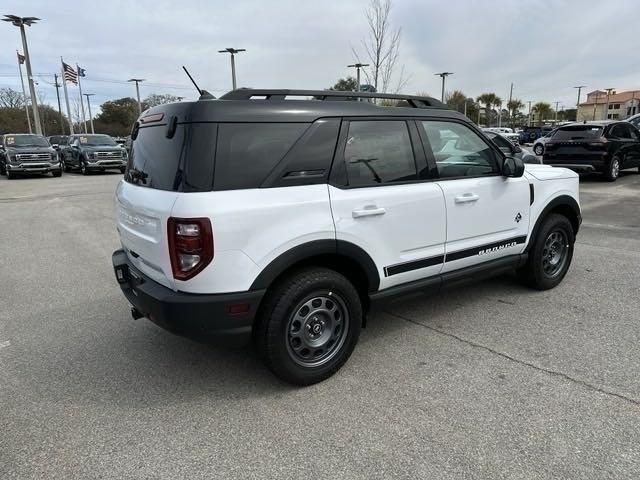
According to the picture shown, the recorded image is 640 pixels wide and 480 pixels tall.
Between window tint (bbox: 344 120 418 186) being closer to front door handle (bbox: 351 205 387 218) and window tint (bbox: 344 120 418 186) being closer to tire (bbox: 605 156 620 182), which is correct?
front door handle (bbox: 351 205 387 218)

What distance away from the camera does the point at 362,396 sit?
3.05 metres

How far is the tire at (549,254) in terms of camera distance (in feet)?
15.2

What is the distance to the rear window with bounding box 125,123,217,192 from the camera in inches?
108

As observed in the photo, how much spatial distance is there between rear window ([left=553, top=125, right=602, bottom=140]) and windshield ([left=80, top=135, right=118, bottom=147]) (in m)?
17.8

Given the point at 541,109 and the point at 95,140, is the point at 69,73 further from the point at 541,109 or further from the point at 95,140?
the point at 541,109

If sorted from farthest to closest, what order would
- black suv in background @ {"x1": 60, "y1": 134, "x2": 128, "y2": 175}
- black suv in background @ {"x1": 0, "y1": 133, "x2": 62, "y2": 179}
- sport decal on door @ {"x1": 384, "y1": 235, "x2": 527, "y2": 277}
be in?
1. black suv in background @ {"x1": 60, "y1": 134, "x2": 128, "y2": 175}
2. black suv in background @ {"x1": 0, "y1": 133, "x2": 62, "y2": 179}
3. sport decal on door @ {"x1": 384, "y1": 235, "x2": 527, "y2": 277}

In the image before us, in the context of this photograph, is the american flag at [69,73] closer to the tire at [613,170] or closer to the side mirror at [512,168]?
the tire at [613,170]

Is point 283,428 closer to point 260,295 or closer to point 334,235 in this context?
point 260,295

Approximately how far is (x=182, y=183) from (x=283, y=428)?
60.0 inches

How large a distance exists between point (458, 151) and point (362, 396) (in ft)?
7.23

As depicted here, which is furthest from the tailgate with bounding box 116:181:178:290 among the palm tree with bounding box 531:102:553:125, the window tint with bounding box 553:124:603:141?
the palm tree with bounding box 531:102:553:125

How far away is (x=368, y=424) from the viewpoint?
276 cm

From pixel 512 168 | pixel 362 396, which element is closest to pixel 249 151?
pixel 362 396

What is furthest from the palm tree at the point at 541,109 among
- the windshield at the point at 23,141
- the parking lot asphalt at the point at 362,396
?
the parking lot asphalt at the point at 362,396
